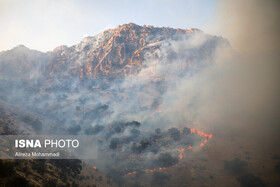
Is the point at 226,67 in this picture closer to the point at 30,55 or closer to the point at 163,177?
the point at 163,177

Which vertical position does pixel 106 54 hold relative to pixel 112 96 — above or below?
above

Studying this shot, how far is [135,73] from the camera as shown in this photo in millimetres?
90938

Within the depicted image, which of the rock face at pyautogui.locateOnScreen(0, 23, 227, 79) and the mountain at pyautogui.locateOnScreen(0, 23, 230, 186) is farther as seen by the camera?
the rock face at pyautogui.locateOnScreen(0, 23, 227, 79)

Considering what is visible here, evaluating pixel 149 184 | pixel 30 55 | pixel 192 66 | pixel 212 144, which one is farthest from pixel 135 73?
pixel 30 55

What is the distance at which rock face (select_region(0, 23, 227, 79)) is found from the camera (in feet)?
315

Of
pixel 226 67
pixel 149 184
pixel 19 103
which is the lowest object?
pixel 149 184

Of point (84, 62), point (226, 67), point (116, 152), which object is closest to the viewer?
point (116, 152)

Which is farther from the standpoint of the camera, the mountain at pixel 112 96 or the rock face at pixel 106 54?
the rock face at pixel 106 54

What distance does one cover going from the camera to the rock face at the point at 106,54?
9588cm

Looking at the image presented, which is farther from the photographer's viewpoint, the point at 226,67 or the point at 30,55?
the point at 30,55

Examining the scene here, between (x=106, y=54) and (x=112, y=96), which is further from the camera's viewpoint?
(x=106, y=54)

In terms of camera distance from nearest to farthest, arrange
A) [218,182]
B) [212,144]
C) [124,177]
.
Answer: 1. [218,182]
2. [124,177]
3. [212,144]

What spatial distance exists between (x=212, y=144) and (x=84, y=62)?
307 feet

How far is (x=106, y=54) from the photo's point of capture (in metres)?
101
